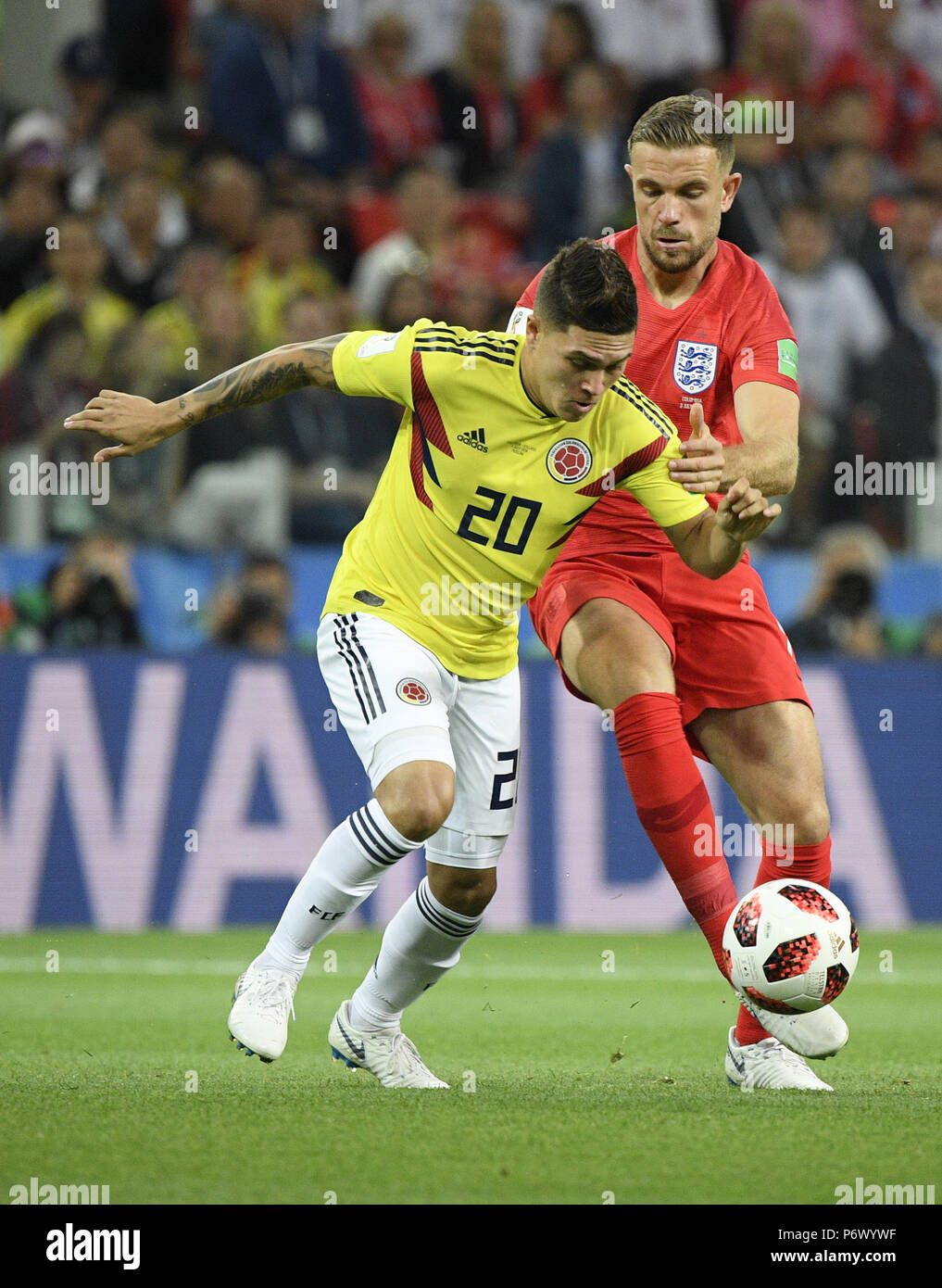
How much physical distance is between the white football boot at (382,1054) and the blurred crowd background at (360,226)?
4.67 m

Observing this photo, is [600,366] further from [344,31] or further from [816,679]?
[344,31]

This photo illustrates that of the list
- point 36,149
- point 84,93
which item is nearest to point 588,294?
point 36,149

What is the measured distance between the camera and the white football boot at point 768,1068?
5.59 metres

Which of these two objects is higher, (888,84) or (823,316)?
(888,84)

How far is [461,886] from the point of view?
5.59 m

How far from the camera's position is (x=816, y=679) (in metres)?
9.90

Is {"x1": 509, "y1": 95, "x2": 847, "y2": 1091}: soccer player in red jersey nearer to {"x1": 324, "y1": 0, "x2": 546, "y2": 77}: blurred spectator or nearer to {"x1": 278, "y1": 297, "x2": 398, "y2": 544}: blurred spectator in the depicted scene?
{"x1": 278, "y1": 297, "x2": 398, "y2": 544}: blurred spectator

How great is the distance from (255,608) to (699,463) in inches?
217

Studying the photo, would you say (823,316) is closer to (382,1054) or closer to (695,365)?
(695,365)

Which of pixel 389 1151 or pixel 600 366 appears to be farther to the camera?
pixel 600 366

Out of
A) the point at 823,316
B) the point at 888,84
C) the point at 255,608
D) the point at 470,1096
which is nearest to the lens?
the point at 470,1096

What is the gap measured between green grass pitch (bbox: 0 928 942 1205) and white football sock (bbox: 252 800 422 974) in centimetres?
42

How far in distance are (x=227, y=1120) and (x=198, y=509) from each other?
6284mm

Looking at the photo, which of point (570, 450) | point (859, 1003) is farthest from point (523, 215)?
point (570, 450)
